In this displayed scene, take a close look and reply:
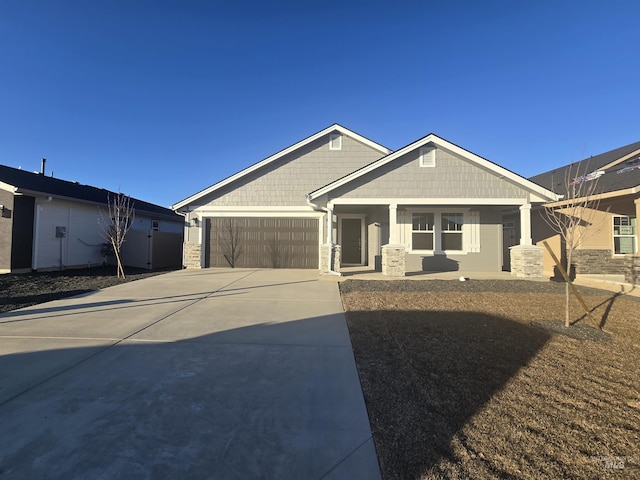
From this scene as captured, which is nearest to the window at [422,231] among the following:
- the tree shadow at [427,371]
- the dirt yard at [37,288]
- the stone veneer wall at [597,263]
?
the stone veneer wall at [597,263]

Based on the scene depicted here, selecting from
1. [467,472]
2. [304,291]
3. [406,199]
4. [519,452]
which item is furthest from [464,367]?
[406,199]

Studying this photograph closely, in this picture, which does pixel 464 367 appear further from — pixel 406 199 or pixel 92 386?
pixel 406 199

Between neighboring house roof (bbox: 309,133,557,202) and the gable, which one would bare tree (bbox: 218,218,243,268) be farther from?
neighboring house roof (bbox: 309,133,557,202)

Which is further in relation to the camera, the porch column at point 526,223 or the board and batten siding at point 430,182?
the board and batten siding at point 430,182

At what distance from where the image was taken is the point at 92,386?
332 cm

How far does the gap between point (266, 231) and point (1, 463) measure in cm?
1282

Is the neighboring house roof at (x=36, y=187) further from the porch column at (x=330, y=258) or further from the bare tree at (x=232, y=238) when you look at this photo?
the porch column at (x=330, y=258)

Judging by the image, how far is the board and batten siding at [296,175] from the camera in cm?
1505

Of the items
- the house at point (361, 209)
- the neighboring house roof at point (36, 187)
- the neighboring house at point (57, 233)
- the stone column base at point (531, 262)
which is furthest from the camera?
the neighboring house at point (57, 233)

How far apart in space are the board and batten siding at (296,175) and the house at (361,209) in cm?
5

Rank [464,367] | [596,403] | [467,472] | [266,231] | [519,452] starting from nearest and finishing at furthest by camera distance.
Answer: [467,472] → [519,452] → [596,403] → [464,367] → [266,231]

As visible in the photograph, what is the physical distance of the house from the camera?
11.3m

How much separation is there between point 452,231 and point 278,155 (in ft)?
27.6

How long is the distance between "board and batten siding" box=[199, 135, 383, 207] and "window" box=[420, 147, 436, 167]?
12.9 feet
